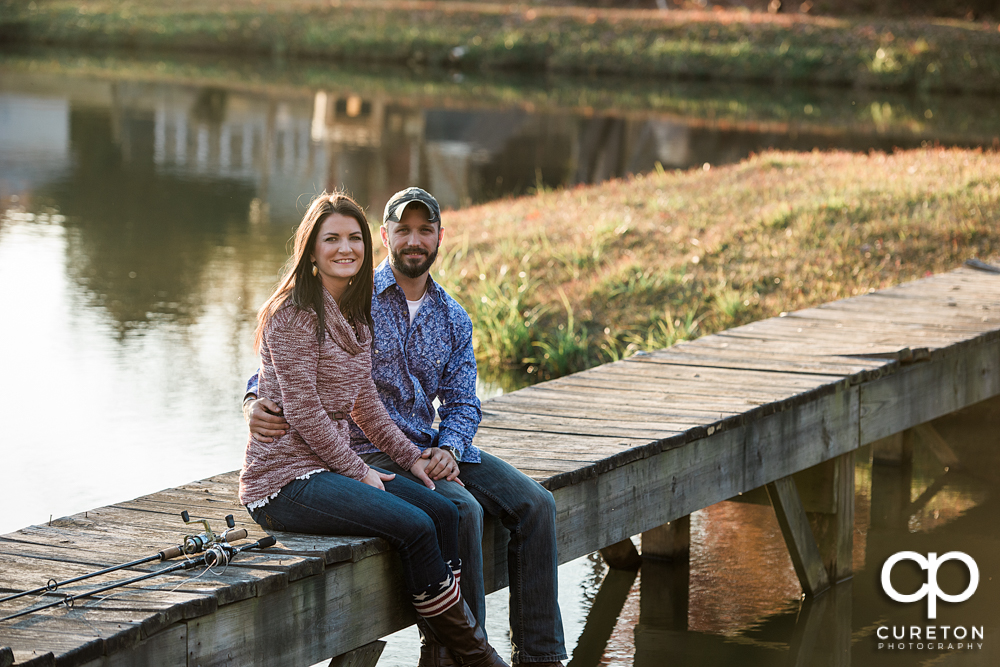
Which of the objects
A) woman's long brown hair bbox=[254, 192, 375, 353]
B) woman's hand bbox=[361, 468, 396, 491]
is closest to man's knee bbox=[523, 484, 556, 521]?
woman's hand bbox=[361, 468, 396, 491]

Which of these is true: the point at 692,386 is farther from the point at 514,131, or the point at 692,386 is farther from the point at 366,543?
the point at 514,131

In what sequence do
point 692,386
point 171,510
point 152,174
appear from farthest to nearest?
point 152,174
point 692,386
point 171,510

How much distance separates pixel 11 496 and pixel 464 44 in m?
35.7

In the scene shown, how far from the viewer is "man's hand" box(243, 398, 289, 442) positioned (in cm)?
400

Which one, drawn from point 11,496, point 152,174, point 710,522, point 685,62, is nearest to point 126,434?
point 11,496

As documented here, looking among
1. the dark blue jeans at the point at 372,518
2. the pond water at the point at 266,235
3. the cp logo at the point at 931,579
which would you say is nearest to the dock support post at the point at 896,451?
the pond water at the point at 266,235

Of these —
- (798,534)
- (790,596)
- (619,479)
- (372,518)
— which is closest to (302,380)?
(372,518)

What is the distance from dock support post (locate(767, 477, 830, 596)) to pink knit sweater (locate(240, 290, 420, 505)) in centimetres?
253

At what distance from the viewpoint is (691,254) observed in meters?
11.1

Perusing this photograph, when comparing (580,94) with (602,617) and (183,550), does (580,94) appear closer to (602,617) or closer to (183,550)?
(602,617)

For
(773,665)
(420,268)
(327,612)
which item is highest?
(420,268)

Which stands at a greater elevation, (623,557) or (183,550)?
(183,550)

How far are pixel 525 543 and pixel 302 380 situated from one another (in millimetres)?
932

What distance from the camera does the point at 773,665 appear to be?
18.9ft
